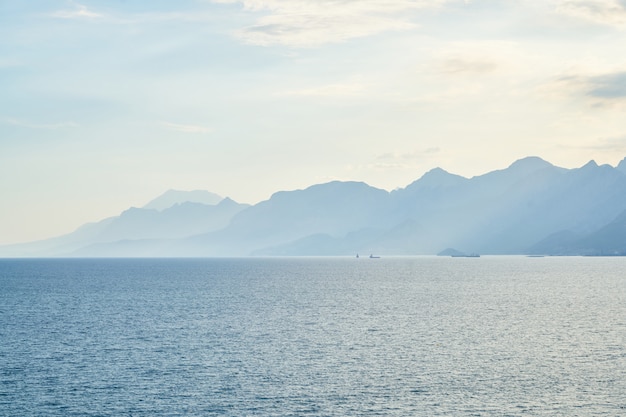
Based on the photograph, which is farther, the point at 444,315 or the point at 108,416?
the point at 444,315

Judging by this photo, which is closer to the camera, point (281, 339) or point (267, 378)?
point (267, 378)

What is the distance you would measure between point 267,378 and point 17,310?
116 meters

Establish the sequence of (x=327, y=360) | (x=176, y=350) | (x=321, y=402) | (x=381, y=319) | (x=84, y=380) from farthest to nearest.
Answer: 1. (x=381, y=319)
2. (x=176, y=350)
3. (x=327, y=360)
4. (x=84, y=380)
5. (x=321, y=402)

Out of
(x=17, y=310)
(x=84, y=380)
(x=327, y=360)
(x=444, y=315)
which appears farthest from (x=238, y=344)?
(x=17, y=310)

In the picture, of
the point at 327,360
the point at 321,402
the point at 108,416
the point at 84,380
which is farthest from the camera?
the point at 327,360

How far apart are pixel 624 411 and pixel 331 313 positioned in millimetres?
105087

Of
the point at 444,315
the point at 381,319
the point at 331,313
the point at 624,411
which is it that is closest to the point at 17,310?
the point at 331,313

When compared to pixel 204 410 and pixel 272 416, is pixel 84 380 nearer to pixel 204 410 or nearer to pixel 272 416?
pixel 204 410

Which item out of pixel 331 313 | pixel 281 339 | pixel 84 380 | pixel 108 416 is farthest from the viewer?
pixel 331 313

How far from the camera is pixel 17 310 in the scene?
193750 mm

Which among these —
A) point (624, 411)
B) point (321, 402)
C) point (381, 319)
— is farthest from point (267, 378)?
point (381, 319)

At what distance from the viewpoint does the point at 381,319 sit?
170875mm

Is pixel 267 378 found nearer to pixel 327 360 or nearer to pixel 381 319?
pixel 327 360

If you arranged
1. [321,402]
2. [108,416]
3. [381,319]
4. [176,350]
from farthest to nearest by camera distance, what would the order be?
1. [381,319]
2. [176,350]
3. [321,402]
4. [108,416]
